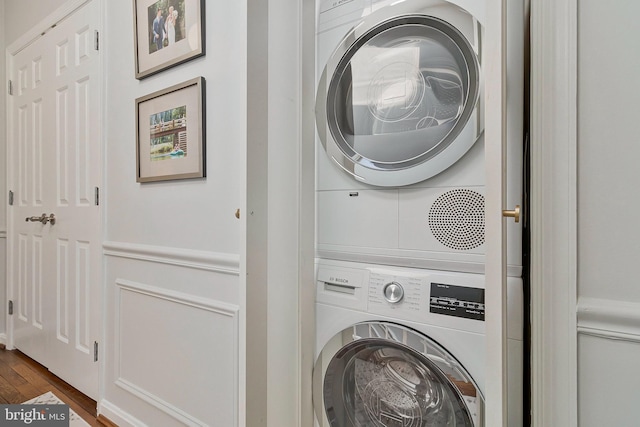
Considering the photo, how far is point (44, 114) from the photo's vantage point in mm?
2500

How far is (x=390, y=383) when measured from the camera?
105 centimetres

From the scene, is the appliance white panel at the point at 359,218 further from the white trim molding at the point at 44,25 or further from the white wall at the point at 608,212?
the white trim molding at the point at 44,25

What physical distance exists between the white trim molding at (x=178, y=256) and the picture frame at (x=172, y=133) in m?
0.31

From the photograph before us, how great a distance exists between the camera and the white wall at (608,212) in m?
0.77

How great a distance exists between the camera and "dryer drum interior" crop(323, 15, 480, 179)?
3.02ft

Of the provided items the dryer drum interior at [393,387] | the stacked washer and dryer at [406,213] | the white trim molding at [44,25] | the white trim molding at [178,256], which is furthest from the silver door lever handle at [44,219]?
the dryer drum interior at [393,387]

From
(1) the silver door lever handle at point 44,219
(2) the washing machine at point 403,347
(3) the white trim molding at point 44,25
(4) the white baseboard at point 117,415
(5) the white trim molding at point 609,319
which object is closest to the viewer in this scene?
(5) the white trim molding at point 609,319

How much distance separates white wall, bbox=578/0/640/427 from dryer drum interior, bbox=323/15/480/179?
242mm

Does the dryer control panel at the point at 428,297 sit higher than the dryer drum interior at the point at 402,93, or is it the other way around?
the dryer drum interior at the point at 402,93

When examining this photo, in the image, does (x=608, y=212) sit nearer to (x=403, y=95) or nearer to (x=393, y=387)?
(x=403, y=95)

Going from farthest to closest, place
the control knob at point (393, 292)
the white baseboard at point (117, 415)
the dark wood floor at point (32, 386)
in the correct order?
1. the dark wood floor at point (32, 386)
2. the white baseboard at point (117, 415)
3. the control knob at point (393, 292)

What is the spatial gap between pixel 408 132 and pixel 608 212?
484mm

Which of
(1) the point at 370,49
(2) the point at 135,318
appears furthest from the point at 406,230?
(2) the point at 135,318

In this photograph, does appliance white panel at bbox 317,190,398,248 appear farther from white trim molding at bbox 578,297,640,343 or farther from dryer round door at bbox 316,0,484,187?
white trim molding at bbox 578,297,640,343
